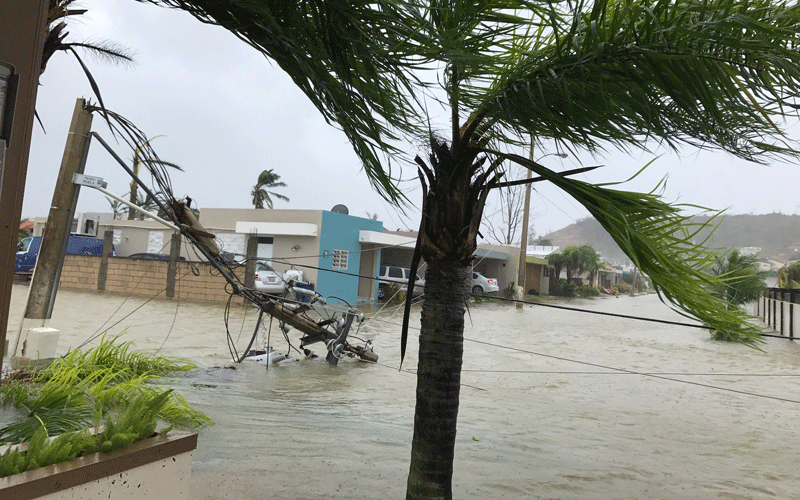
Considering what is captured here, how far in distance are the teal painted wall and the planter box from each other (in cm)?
1858

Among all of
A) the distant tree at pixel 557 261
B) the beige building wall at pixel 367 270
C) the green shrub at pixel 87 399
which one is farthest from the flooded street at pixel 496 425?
the distant tree at pixel 557 261

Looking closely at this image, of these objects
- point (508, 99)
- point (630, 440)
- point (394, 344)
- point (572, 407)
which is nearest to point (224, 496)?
point (508, 99)

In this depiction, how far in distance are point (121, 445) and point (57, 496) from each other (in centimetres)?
35

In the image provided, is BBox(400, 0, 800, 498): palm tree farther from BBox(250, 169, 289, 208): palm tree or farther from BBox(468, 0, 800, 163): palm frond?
BBox(250, 169, 289, 208): palm tree

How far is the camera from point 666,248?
3002 mm

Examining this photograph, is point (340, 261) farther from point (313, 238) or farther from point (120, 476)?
point (120, 476)

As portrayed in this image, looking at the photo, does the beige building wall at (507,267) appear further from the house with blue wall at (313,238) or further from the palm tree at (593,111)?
the palm tree at (593,111)

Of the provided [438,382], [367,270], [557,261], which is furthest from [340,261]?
[557,261]

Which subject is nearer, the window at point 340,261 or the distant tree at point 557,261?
the window at point 340,261

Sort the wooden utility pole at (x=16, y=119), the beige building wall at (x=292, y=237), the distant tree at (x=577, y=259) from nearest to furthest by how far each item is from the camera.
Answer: the wooden utility pole at (x=16, y=119), the beige building wall at (x=292, y=237), the distant tree at (x=577, y=259)

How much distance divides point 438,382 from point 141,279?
67.2 ft

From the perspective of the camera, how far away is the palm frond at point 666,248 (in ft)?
9.25

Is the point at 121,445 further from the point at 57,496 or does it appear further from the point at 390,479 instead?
the point at 390,479

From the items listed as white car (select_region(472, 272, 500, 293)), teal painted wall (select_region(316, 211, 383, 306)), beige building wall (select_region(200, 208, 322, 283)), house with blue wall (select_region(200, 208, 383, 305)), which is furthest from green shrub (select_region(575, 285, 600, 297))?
beige building wall (select_region(200, 208, 322, 283))
